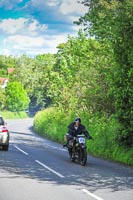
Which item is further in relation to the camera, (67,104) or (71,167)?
(67,104)

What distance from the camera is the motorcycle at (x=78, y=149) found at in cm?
1684

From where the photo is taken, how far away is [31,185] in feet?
38.6

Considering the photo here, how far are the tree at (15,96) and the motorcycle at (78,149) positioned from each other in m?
86.9

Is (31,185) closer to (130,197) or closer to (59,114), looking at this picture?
(130,197)

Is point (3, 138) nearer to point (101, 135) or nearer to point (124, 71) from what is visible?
point (101, 135)

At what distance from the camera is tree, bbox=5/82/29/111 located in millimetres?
104625

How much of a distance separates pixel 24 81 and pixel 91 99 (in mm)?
91296

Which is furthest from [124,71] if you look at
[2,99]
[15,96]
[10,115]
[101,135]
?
[15,96]

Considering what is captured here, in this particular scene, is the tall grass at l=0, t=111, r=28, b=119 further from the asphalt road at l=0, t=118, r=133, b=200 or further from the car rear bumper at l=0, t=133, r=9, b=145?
the asphalt road at l=0, t=118, r=133, b=200

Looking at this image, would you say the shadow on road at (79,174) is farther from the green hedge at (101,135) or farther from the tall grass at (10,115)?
the tall grass at (10,115)

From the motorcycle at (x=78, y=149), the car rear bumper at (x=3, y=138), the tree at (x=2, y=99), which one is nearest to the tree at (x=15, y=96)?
the tree at (x=2, y=99)

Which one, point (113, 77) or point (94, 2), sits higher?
point (94, 2)

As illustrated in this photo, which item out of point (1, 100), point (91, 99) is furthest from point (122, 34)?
point (1, 100)

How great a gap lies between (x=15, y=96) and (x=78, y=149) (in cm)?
8815
